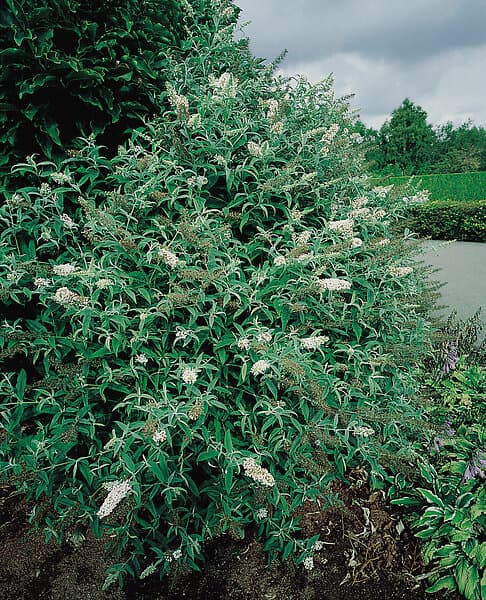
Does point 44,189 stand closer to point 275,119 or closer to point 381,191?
point 275,119

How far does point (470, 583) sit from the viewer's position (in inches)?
80.1

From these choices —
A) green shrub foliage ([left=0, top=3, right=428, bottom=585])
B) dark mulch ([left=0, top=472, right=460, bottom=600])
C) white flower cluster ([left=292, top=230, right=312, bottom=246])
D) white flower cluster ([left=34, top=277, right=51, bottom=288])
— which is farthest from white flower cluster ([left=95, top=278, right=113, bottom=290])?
dark mulch ([left=0, top=472, right=460, bottom=600])

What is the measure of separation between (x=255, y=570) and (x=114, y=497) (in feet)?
3.46

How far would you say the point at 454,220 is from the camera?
1370 cm

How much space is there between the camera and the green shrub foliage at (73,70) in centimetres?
234

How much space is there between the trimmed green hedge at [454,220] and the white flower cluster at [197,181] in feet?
37.2

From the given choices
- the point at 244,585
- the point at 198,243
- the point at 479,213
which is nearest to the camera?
the point at 198,243

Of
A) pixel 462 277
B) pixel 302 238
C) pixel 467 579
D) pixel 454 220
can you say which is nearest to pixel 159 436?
pixel 302 238

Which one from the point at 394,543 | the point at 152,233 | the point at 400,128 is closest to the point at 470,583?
the point at 394,543

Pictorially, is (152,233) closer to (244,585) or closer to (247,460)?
(247,460)

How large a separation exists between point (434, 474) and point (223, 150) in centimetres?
200

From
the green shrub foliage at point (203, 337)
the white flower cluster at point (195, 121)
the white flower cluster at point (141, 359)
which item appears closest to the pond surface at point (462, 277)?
the green shrub foliage at point (203, 337)

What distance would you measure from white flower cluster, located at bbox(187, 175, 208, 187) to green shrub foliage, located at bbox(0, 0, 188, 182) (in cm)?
71

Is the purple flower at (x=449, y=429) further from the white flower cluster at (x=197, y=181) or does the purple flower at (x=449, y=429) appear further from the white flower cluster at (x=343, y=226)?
the white flower cluster at (x=197, y=181)
